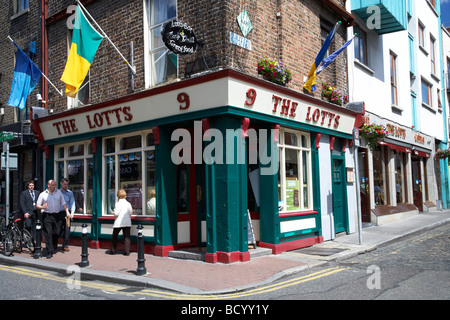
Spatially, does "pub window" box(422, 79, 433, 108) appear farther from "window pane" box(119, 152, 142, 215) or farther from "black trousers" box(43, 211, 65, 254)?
"black trousers" box(43, 211, 65, 254)

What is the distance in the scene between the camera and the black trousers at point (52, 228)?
10450mm

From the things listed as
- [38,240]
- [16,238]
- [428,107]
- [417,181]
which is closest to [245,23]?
[38,240]

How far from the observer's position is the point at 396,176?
18.4 metres

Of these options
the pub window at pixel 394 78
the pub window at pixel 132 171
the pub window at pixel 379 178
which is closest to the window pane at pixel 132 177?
the pub window at pixel 132 171

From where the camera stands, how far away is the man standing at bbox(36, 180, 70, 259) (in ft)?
34.8

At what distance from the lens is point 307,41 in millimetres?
12414

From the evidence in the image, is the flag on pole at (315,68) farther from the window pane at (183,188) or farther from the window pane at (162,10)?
the window pane at (183,188)

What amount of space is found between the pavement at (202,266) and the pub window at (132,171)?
4.35 ft

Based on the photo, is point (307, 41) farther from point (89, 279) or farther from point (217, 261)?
point (89, 279)

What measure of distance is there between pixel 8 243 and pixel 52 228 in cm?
107

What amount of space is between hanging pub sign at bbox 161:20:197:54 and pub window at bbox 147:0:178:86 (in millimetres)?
1100
